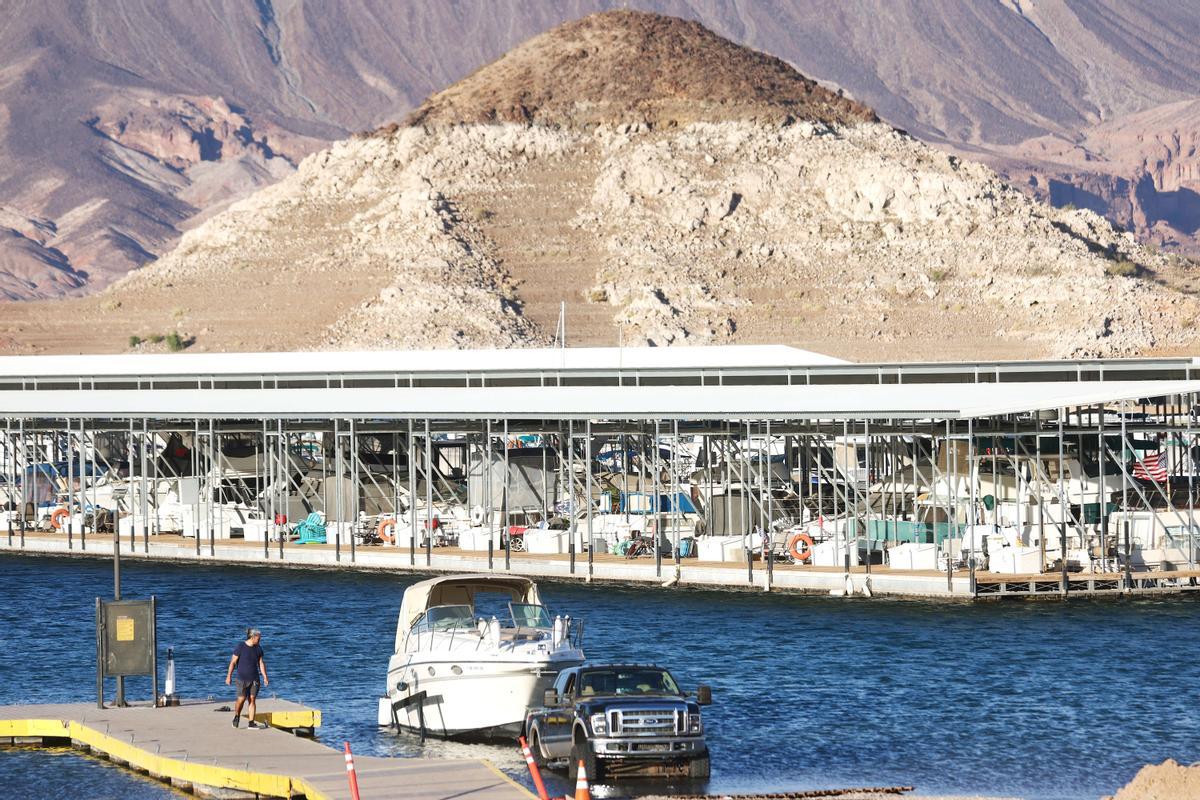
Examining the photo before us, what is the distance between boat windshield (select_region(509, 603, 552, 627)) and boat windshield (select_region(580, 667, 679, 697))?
4328 mm

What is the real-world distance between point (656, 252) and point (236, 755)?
467ft

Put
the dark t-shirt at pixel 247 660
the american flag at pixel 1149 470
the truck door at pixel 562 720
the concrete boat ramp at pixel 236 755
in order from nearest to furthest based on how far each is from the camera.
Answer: the concrete boat ramp at pixel 236 755 < the truck door at pixel 562 720 < the dark t-shirt at pixel 247 660 < the american flag at pixel 1149 470

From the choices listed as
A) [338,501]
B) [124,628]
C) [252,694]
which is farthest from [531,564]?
[252,694]

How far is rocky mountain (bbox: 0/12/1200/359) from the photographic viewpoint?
158250 mm

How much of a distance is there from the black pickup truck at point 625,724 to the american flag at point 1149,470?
30.3m

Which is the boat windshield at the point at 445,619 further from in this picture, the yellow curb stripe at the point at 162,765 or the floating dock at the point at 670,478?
the floating dock at the point at 670,478

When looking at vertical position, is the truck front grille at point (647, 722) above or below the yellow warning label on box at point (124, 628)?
below

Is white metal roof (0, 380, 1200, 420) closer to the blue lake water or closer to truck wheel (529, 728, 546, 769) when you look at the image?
the blue lake water

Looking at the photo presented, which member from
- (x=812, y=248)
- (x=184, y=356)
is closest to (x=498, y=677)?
(x=184, y=356)

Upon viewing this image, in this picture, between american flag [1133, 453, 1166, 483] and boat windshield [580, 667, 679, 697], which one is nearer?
boat windshield [580, 667, 679, 697]

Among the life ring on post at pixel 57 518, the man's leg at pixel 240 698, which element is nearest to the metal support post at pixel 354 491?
the life ring on post at pixel 57 518

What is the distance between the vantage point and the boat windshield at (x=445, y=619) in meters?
35.9

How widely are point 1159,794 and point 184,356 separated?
263ft

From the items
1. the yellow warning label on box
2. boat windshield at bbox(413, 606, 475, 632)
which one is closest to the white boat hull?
boat windshield at bbox(413, 606, 475, 632)
